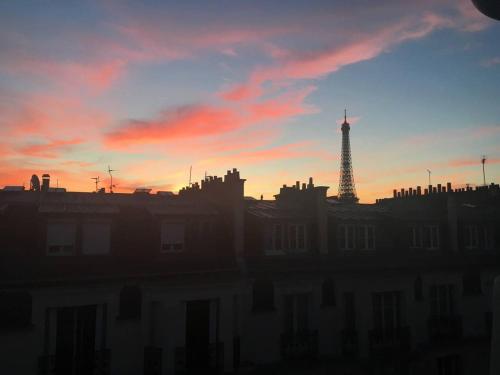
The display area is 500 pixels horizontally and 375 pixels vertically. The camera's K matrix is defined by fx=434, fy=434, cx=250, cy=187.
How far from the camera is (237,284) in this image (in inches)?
701

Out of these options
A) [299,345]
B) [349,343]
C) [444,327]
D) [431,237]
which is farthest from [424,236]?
[299,345]

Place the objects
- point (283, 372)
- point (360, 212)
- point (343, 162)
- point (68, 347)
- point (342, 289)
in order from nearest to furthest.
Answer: point (68, 347) → point (283, 372) → point (342, 289) → point (360, 212) → point (343, 162)

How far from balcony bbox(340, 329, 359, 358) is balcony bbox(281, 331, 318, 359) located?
143 centimetres

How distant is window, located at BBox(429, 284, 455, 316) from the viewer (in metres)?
22.6

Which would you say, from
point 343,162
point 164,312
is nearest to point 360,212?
point 164,312

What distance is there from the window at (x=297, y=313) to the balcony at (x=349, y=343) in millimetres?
1773

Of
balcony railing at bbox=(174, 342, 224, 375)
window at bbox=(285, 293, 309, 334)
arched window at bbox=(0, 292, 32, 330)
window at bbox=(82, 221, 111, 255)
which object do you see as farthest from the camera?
window at bbox=(285, 293, 309, 334)

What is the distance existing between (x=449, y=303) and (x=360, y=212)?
681cm

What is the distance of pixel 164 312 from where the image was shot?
16.2m

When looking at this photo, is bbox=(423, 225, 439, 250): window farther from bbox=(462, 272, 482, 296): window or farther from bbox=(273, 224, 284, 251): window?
bbox=(273, 224, 284, 251): window

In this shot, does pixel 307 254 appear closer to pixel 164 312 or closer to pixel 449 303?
pixel 164 312

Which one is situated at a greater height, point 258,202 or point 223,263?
point 258,202

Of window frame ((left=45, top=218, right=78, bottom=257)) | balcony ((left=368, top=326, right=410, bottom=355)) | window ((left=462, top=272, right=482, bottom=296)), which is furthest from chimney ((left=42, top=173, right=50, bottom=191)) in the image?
window ((left=462, top=272, right=482, bottom=296))

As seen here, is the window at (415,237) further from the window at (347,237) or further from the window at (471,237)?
the window at (347,237)
